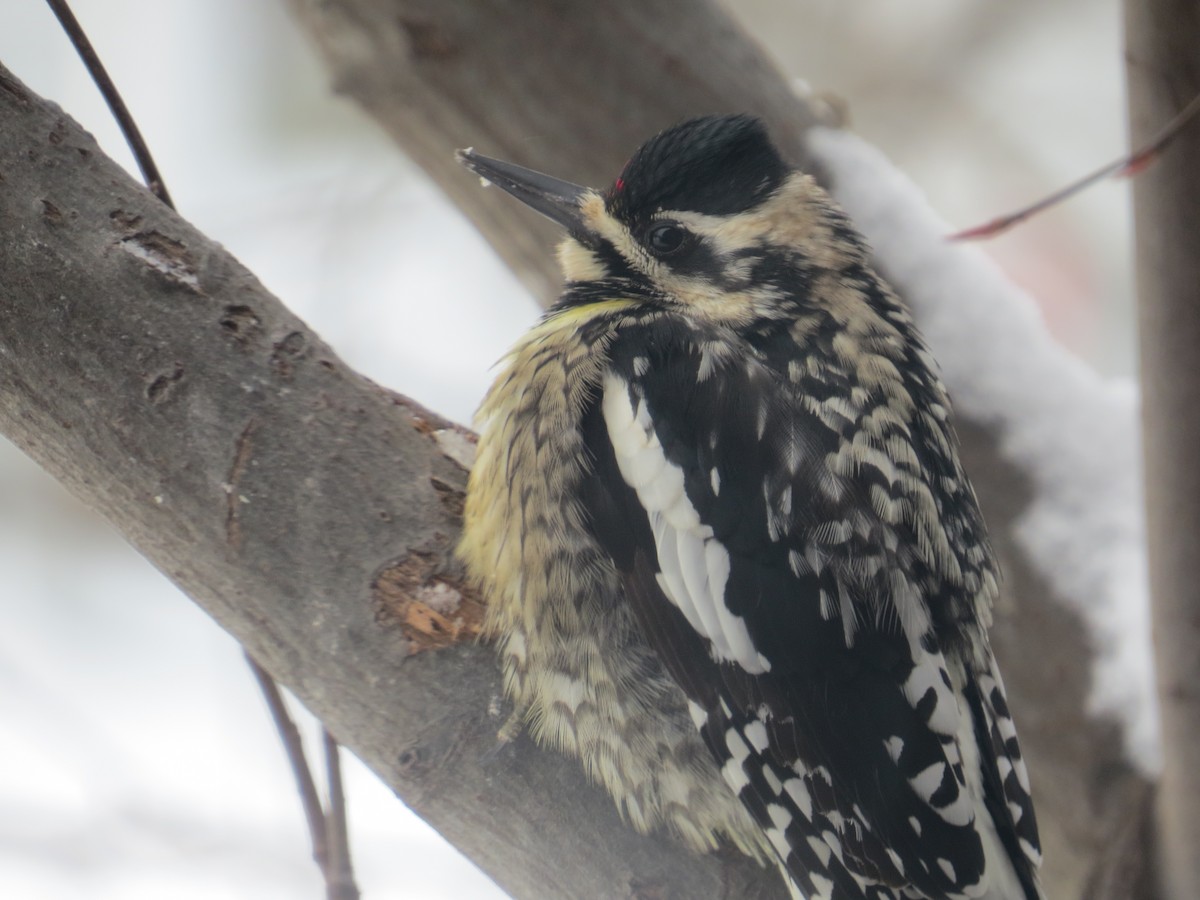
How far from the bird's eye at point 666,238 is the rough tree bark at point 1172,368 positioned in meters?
0.74

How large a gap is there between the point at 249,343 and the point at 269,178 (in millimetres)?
3518

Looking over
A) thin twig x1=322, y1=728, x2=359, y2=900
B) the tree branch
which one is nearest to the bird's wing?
the tree branch

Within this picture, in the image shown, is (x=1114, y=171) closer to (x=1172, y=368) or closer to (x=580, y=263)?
(x=1172, y=368)

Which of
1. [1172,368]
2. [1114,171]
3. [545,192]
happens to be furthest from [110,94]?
[1172,368]

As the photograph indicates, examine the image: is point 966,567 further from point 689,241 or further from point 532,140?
point 532,140

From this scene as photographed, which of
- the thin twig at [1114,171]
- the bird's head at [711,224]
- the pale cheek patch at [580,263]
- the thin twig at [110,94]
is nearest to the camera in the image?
the thin twig at [1114,171]

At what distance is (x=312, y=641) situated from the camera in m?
1.45

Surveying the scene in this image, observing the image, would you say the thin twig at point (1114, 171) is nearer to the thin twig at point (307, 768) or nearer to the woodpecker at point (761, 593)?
the woodpecker at point (761, 593)

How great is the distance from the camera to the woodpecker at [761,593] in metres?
1.55

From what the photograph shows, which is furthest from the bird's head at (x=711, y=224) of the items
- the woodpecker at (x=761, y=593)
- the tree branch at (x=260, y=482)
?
the tree branch at (x=260, y=482)

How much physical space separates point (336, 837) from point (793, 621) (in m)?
0.70

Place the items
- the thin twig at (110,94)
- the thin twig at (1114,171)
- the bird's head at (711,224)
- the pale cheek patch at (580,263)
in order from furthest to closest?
the pale cheek patch at (580,263) → the bird's head at (711,224) → the thin twig at (110,94) → the thin twig at (1114,171)

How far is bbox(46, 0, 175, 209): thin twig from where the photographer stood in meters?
1.54

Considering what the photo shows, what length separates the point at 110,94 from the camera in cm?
157
